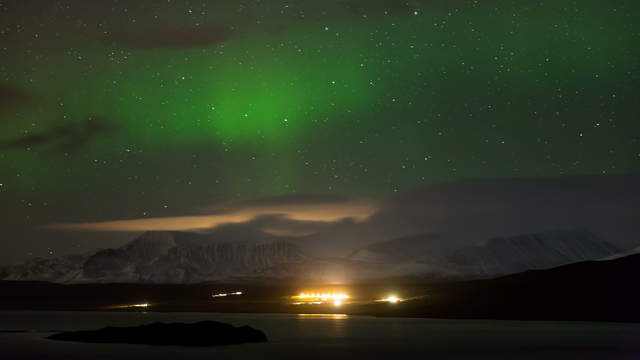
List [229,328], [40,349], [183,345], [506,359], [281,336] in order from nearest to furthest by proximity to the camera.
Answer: [506,359]
[40,349]
[183,345]
[229,328]
[281,336]

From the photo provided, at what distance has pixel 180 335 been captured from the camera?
99875 mm

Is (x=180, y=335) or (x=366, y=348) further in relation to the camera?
(x=180, y=335)

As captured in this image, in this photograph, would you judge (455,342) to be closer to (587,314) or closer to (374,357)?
(374,357)

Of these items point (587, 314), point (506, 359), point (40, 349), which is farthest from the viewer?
point (587, 314)

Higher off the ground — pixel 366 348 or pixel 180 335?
pixel 180 335

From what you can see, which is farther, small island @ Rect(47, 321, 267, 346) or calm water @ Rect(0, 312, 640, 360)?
small island @ Rect(47, 321, 267, 346)

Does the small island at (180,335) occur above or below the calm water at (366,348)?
above

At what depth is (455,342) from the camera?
104 metres

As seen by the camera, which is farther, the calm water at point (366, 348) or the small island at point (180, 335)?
the small island at point (180, 335)

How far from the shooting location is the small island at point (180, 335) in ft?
321

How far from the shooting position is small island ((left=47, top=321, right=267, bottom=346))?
97750 millimetres

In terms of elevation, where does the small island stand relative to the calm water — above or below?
above

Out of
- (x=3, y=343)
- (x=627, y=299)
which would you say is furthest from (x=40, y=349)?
(x=627, y=299)

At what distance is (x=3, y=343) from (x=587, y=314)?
134m
